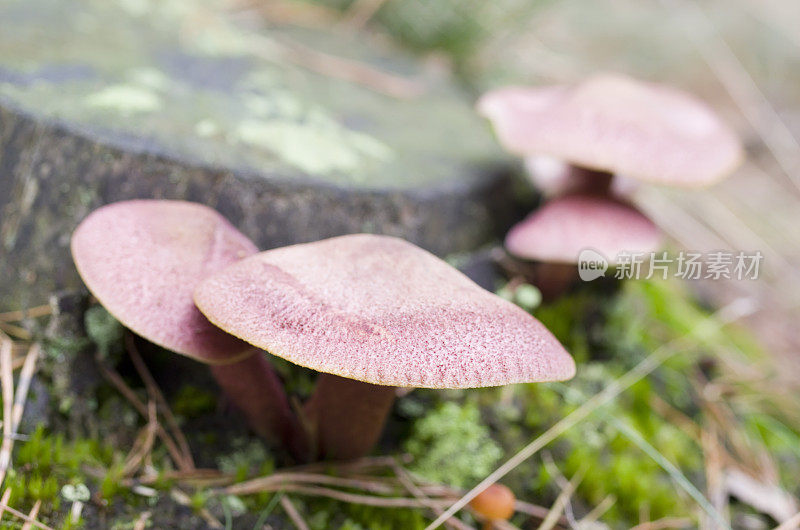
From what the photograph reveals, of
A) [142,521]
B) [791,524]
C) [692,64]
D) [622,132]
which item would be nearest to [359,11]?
[622,132]

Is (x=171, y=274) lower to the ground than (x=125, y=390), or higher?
higher

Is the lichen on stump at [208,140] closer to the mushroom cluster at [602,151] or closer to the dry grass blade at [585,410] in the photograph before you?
the mushroom cluster at [602,151]

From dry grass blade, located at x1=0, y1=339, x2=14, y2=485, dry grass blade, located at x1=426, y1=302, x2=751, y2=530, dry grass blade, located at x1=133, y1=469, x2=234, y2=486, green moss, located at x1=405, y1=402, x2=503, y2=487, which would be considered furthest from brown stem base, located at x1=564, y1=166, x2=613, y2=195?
dry grass blade, located at x1=0, y1=339, x2=14, y2=485

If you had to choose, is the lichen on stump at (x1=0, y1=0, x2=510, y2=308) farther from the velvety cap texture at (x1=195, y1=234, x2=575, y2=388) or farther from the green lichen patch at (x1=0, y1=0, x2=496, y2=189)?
the velvety cap texture at (x1=195, y1=234, x2=575, y2=388)

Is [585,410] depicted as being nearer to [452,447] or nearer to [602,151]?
[452,447]

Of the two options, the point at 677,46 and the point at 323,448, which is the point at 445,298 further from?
the point at 677,46

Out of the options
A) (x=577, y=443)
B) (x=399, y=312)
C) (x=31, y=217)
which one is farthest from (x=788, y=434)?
(x=31, y=217)
